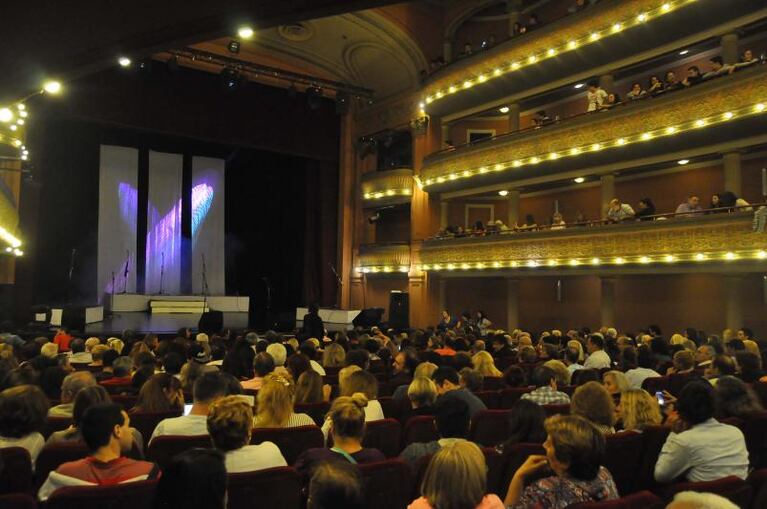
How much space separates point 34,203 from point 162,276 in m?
7.94

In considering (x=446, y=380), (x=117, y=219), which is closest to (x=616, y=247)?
(x=446, y=380)

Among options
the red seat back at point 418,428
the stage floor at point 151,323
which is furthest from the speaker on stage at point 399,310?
the red seat back at point 418,428

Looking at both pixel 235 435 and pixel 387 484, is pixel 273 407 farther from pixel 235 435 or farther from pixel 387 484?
pixel 387 484

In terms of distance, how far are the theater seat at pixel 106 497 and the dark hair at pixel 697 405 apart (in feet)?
10.0

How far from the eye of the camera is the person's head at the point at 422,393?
5.11 meters

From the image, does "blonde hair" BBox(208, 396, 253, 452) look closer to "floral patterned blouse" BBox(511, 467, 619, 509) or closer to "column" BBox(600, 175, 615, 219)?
"floral patterned blouse" BBox(511, 467, 619, 509)

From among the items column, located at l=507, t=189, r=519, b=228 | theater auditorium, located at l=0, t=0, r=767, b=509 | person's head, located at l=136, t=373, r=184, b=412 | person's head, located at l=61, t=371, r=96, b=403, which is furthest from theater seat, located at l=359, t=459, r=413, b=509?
column, located at l=507, t=189, r=519, b=228

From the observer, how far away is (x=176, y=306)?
22734mm

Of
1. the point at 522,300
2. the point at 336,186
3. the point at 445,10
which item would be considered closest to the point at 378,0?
the point at 522,300

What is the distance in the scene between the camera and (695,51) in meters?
15.8

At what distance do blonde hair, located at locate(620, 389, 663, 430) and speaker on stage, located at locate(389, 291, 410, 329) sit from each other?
A: 53.4 ft

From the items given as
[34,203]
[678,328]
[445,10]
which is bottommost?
[678,328]

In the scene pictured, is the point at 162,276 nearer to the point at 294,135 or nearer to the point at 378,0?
the point at 294,135

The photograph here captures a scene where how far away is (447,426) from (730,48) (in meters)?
13.9
